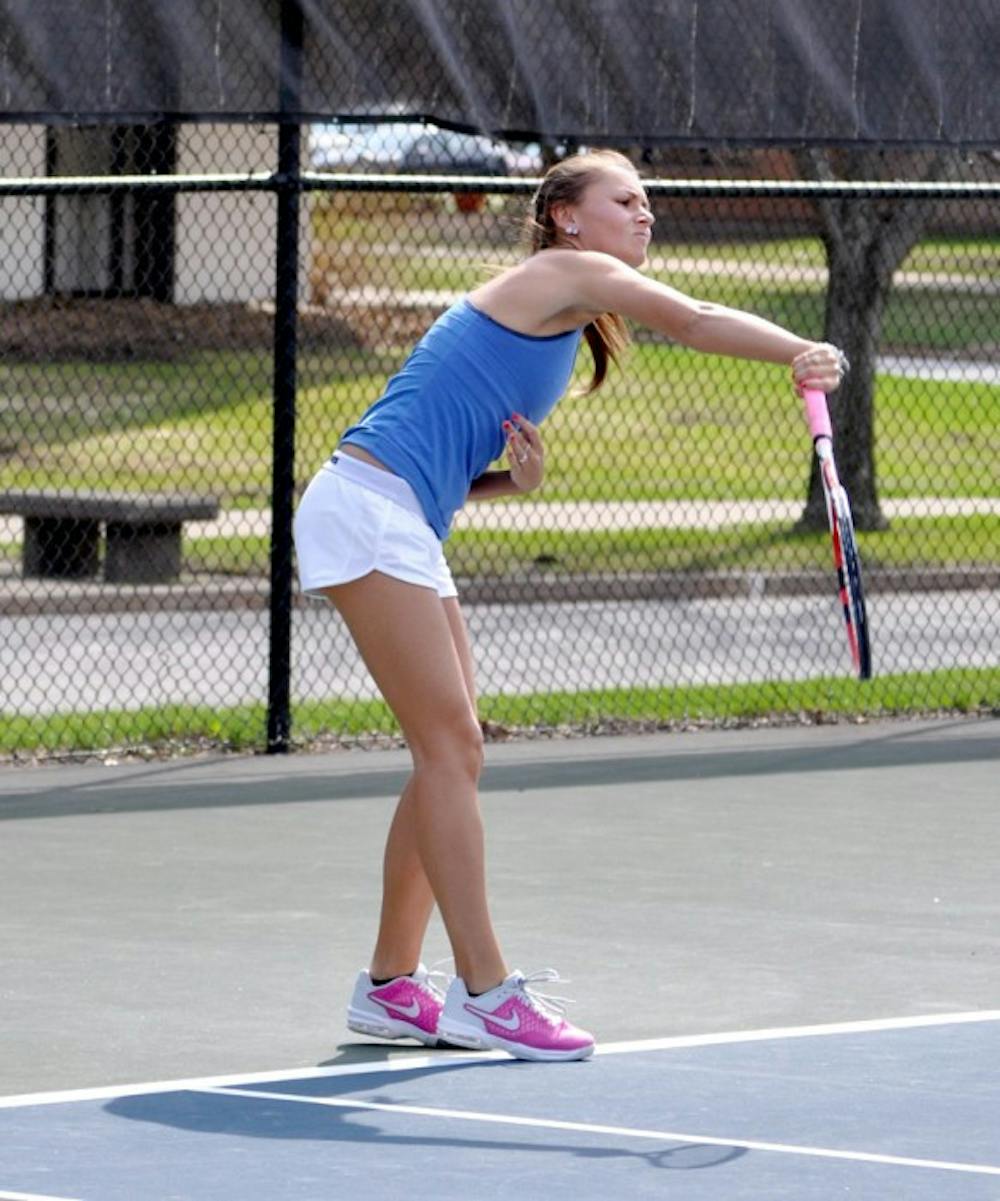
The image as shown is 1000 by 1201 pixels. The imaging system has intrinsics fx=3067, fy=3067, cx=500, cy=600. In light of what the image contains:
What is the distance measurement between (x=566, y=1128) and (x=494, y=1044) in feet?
2.06

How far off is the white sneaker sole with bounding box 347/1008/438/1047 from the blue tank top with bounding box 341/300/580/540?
3.50 ft

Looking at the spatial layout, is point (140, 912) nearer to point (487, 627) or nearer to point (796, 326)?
point (487, 627)

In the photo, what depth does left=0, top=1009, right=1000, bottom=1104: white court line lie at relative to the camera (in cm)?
603

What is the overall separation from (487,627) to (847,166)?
3891 millimetres

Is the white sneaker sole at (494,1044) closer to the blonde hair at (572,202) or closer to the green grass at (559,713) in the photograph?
the blonde hair at (572,202)

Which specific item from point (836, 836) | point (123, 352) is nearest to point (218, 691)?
point (836, 836)

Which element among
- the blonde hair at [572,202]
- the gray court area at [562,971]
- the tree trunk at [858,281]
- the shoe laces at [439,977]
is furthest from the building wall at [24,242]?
the blonde hair at [572,202]

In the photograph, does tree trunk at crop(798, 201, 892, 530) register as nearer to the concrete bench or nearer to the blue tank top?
the concrete bench

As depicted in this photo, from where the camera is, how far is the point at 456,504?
6.46m

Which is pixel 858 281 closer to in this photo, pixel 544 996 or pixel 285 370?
pixel 285 370

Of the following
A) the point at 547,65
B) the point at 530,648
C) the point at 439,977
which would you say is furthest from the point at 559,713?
the point at 439,977

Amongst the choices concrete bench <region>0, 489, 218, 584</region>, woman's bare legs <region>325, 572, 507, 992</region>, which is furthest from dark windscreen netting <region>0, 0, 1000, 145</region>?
concrete bench <region>0, 489, 218, 584</region>

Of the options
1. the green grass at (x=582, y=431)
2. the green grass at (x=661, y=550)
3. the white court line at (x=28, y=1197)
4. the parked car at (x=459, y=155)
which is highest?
the parked car at (x=459, y=155)

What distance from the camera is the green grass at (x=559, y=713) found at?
10.8 m
